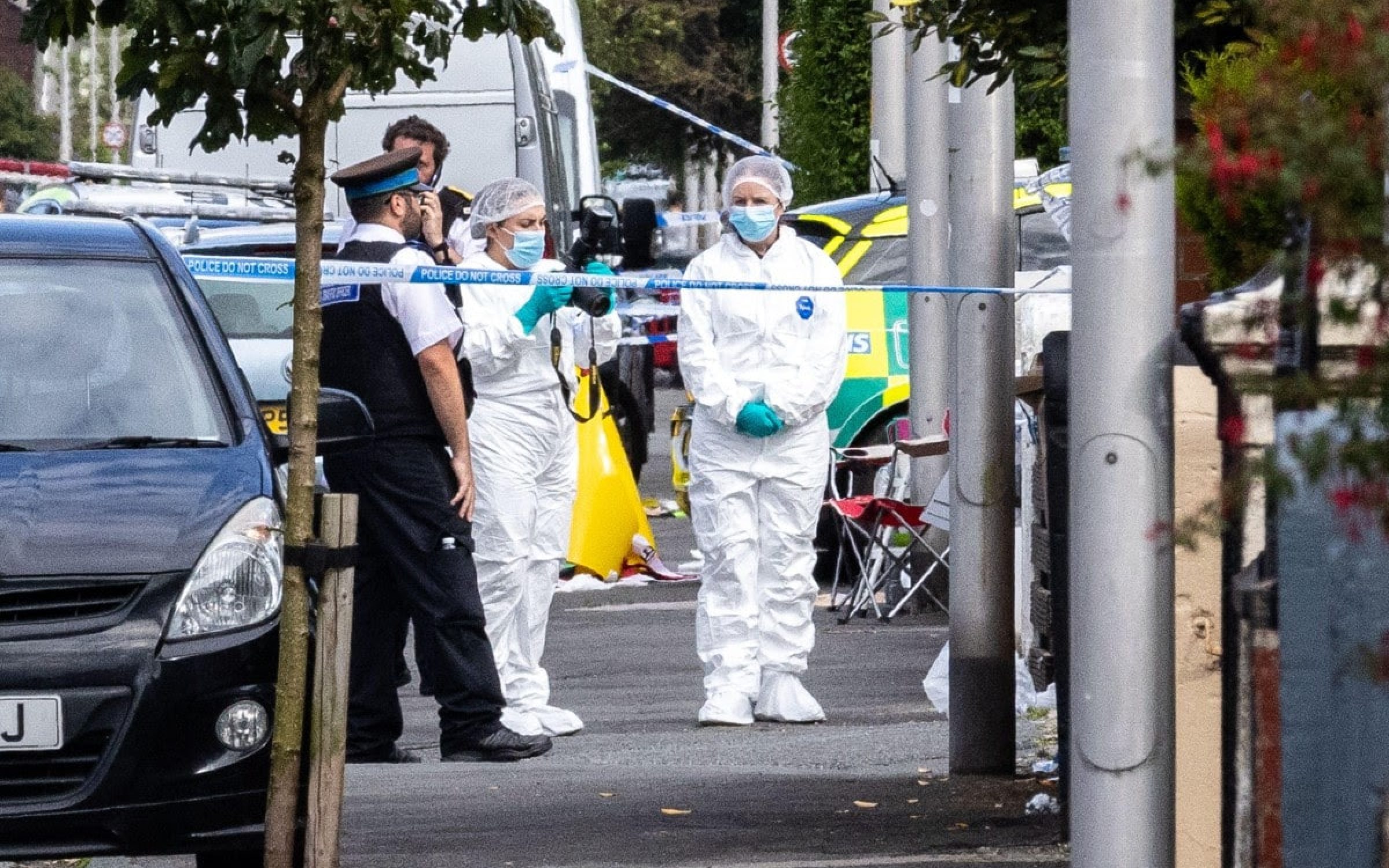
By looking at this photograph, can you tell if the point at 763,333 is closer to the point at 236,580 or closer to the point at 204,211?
the point at 236,580

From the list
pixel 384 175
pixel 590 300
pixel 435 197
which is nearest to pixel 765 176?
pixel 590 300

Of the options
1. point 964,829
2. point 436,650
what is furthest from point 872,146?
point 964,829

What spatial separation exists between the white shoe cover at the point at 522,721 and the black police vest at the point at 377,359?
1.50 m

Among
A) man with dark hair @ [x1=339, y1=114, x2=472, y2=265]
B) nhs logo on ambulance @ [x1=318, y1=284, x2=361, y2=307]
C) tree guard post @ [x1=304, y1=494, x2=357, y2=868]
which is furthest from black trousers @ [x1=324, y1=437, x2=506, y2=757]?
tree guard post @ [x1=304, y1=494, x2=357, y2=868]

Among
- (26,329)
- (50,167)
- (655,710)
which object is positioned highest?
(50,167)

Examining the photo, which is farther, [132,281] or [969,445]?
[969,445]

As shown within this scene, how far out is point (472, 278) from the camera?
8141 mm

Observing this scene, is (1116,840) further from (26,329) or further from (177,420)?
(26,329)

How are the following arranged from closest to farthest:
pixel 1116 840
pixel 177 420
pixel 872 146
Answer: pixel 1116 840
pixel 177 420
pixel 872 146

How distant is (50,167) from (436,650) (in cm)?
751

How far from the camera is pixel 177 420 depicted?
19.6ft

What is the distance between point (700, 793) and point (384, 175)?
2.32 meters

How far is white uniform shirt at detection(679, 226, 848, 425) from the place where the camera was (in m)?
9.12

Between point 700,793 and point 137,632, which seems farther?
point 700,793
